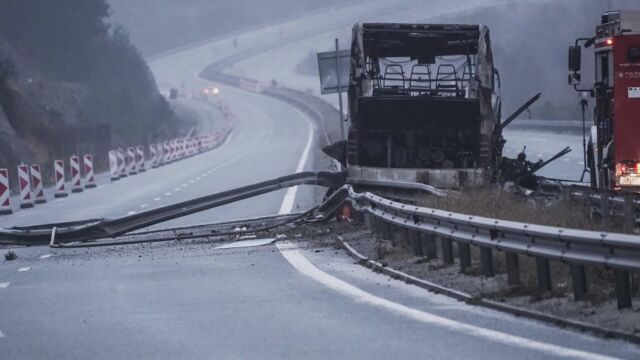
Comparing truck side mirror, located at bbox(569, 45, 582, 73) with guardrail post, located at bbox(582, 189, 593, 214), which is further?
truck side mirror, located at bbox(569, 45, 582, 73)

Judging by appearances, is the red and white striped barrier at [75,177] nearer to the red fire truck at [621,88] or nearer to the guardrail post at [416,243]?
the red fire truck at [621,88]

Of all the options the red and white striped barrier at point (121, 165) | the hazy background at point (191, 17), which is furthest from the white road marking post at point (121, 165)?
the hazy background at point (191, 17)

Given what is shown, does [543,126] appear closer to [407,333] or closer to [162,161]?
[162,161]

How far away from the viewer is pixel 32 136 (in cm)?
5416

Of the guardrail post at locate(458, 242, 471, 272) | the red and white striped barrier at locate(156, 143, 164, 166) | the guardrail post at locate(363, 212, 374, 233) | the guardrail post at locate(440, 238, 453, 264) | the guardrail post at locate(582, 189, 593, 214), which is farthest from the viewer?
the red and white striped barrier at locate(156, 143, 164, 166)

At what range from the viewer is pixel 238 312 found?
1188cm

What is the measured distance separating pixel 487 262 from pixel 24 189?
73.8ft

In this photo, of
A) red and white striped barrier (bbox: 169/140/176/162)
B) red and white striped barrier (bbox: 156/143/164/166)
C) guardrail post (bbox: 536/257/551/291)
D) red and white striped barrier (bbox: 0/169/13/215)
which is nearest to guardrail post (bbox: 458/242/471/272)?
guardrail post (bbox: 536/257/551/291)

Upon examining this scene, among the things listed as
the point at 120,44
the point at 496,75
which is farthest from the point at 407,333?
the point at 120,44

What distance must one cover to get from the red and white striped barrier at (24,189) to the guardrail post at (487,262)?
72.9 ft

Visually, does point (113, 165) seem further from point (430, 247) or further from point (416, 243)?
point (430, 247)

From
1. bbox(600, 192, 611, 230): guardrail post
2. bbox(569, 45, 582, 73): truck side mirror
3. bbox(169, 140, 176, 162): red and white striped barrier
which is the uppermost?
bbox(569, 45, 582, 73): truck side mirror

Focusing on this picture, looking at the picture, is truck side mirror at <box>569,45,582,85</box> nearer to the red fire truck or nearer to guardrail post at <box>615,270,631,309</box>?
the red fire truck

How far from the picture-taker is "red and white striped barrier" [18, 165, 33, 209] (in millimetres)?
33094
